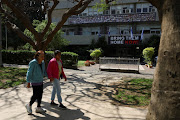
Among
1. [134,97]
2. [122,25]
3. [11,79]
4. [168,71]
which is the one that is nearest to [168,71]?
[168,71]

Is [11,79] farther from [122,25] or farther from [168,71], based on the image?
[122,25]

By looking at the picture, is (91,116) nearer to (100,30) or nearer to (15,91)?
(15,91)

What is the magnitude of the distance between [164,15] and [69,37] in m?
25.4

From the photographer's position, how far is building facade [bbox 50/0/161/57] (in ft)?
79.1

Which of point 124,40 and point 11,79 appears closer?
point 11,79

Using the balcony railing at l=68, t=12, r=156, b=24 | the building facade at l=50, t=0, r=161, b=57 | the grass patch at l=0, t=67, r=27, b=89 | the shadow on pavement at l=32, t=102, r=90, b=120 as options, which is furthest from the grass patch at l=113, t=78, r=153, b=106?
the balcony railing at l=68, t=12, r=156, b=24

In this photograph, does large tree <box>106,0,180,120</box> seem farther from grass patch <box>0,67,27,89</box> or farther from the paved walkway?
grass patch <box>0,67,27,89</box>

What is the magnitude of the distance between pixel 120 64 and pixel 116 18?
14.8 m

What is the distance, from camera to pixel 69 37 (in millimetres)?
27891

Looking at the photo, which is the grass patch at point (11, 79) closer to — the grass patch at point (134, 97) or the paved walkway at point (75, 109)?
the paved walkway at point (75, 109)

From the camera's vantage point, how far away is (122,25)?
88.0ft

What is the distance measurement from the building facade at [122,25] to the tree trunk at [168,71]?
66.7 feet

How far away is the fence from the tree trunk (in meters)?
9.90

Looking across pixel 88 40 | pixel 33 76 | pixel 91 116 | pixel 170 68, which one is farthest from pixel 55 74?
pixel 88 40
